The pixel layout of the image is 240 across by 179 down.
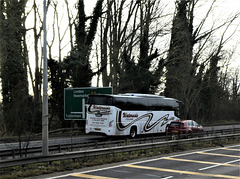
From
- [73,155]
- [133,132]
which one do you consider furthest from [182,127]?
[73,155]

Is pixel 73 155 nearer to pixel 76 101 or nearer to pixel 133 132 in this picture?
pixel 133 132

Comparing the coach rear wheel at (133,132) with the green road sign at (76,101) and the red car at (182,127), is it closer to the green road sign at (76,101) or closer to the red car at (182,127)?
the red car at (182,127)

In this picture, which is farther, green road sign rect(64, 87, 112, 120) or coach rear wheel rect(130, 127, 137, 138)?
green road sign rect(64, 87, 112, 120)

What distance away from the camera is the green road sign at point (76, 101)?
102 feet

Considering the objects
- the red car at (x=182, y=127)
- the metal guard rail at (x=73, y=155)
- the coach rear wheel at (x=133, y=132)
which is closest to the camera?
the metal guard rail at (x=73, y=155)

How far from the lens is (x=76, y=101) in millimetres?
31531

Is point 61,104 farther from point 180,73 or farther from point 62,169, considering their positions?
point 62,169

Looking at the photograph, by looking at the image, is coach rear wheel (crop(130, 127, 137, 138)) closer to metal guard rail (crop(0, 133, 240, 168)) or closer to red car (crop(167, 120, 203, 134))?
red car (crop(167, 120, 203, 134))

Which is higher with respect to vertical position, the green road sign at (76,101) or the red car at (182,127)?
the green road sign at (76,101)

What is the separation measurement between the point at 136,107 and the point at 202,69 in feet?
81.2

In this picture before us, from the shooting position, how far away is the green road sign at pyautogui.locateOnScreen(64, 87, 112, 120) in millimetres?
31094

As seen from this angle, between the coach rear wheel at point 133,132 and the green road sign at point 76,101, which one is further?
the green road sign at point 76,101

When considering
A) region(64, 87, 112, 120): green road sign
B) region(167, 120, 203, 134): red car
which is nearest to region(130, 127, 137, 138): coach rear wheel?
region(167, 120, 203, 134): red car

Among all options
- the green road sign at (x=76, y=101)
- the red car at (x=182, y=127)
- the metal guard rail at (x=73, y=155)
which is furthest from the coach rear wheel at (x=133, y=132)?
the metal guard rail at (x=73, y=155)
